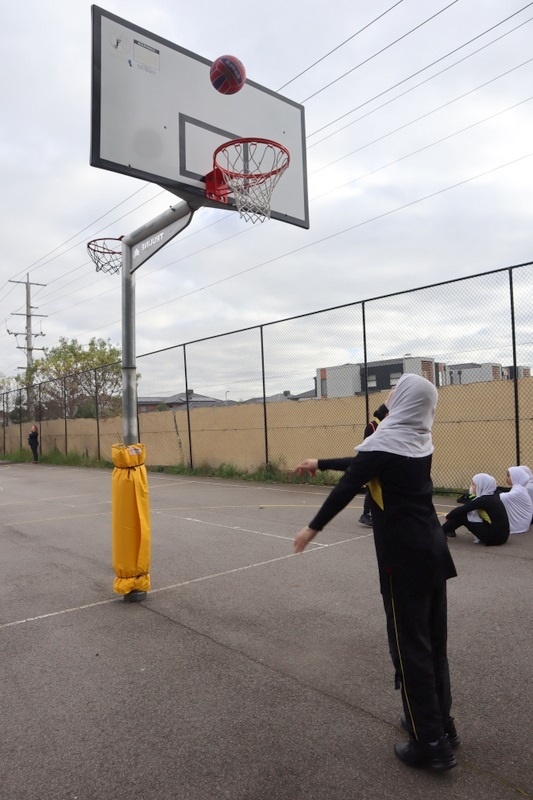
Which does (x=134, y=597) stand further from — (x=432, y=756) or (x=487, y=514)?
(x=487, y=514)

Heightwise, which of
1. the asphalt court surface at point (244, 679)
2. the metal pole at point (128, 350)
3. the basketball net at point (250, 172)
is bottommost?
the asphalt court surface at point (244, 679)

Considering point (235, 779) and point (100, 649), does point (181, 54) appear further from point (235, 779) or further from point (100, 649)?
point (235, 779)

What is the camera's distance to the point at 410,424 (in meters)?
2.94

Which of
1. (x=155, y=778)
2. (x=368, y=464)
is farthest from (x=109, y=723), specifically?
(x=368, y=464)

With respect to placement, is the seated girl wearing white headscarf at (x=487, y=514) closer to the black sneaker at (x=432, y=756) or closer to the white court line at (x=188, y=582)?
the white court line at (x=188, y=582)

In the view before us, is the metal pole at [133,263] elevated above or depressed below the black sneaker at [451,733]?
above

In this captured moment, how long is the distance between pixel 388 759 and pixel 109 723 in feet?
4.97

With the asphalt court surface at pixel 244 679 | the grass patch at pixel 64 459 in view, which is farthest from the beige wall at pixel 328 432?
the asphalt court surface at pixel 244 679

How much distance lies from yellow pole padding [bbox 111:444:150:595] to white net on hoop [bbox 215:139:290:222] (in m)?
3.13

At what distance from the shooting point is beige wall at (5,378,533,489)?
427 inches

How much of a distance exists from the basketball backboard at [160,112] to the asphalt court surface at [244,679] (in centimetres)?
388

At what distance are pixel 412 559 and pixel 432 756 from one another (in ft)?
2.97

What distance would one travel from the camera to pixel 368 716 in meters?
3.30

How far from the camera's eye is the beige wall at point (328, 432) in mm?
10852
